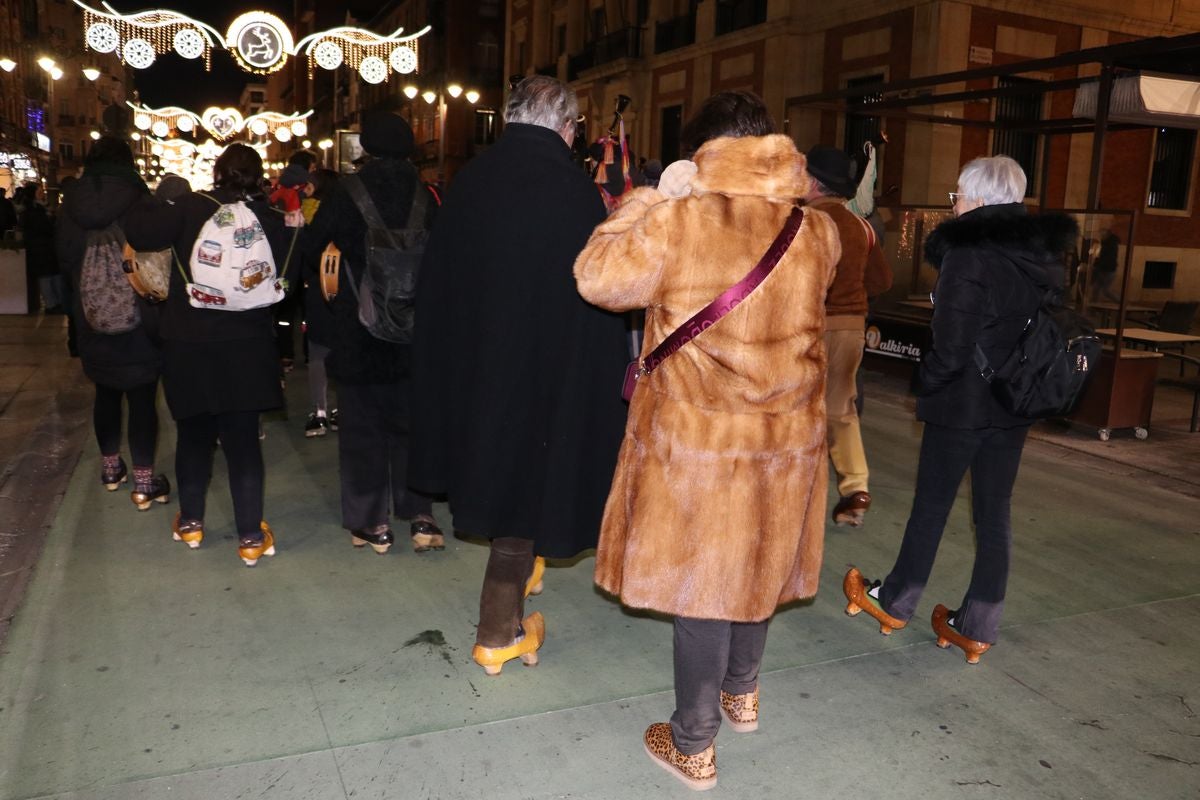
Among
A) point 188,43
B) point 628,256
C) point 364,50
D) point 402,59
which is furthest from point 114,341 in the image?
point 364,50

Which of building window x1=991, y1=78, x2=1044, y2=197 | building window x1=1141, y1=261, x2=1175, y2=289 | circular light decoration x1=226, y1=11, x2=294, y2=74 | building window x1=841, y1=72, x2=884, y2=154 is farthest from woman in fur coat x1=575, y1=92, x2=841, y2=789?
building window x1=1141, y1=261, x2=1175, y2=289

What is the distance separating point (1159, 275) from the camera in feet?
58.9

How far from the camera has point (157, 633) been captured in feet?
11.7

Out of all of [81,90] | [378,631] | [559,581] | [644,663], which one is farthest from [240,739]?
[81,90]

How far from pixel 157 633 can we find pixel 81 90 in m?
71.4

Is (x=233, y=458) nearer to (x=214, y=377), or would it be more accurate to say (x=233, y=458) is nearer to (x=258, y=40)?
(x=214, y=377)

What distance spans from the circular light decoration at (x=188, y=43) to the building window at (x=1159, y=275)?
16.3 metres

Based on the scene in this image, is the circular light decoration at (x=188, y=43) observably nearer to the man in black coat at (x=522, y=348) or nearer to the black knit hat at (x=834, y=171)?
the black knit hat at (x=834, y=171)

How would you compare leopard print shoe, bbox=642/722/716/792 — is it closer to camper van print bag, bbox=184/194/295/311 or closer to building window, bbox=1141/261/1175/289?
camper van print bag, bbox=184/194/295/311

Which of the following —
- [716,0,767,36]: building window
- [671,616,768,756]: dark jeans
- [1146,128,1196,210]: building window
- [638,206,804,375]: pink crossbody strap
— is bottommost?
[671,616,768,756]: dark jeans

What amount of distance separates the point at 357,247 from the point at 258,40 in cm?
834

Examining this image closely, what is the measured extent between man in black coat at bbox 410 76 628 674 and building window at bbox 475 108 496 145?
121ft

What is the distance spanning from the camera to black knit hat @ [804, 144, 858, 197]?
177 inches

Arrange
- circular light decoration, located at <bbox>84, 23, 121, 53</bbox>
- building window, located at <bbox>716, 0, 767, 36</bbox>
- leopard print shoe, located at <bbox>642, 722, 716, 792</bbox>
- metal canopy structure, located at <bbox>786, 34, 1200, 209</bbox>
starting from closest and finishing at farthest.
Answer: leopard print shoe, located at <bbox>642, 722, 716, 792</bbox>
metal canopy structure, located at <bbox>786, 34, 1200, 209</bbox>
circular light decoration, located at <bbox>84, 23, 121, 53</bbox>
building window, located at <bbox>716, 0, 767, 36</bbox>
